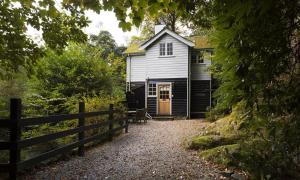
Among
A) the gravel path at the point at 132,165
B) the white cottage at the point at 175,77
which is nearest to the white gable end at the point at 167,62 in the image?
the white cottage at the point at 175,77

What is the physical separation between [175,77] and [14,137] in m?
17.3

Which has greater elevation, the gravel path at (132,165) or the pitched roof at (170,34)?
the pitched roof at (170,34)

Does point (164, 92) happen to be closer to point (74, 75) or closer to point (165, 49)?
point (165, 49)

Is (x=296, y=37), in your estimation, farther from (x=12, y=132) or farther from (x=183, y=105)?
(x=183, y=105)

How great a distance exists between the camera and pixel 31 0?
4.85 meters

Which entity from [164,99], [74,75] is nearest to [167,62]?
[164,99]

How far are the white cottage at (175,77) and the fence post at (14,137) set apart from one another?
1704 centimetres

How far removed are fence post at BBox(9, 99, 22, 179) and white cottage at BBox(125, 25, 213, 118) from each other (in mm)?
17042

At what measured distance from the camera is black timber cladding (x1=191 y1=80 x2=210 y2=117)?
2164 cm

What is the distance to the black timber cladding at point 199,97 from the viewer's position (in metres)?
→ 21.6

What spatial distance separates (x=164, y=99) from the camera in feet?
72.6

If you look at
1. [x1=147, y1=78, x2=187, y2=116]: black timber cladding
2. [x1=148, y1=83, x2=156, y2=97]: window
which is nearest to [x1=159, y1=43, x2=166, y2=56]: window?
[x1=147, y1=78, x2=187, y2=116]: black timber cladding

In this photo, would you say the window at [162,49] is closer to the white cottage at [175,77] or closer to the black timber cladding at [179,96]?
the white cottage at [175,77]

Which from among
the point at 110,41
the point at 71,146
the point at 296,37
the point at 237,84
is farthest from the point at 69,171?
the point at 110,41
